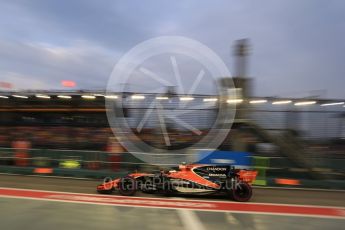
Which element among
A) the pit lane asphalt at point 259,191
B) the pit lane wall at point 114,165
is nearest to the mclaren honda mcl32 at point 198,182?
the pit lane asphalt at point 259,191

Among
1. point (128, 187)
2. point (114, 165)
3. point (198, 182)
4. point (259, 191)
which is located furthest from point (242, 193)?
point (114, 165)

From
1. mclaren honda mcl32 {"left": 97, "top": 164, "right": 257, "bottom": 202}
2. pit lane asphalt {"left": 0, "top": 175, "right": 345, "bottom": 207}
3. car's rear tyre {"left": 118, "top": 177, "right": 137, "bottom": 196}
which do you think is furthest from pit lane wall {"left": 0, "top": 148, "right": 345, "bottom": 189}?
car's rear tyre {"left": 118, "top": 177, "right": 137, "bottom": 196}

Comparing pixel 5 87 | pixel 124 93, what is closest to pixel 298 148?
pixel 124 93

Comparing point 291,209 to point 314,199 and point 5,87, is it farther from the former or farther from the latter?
point 5,87

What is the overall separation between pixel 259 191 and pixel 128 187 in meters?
4.33

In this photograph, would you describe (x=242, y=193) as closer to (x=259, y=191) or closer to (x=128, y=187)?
(x=259, y=191)

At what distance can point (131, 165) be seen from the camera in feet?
46.9

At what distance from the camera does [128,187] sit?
1084 cm

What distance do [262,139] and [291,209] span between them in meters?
5.29

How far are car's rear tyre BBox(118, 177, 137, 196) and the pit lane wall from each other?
309 cm

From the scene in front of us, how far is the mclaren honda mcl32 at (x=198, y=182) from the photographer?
34.3 ft

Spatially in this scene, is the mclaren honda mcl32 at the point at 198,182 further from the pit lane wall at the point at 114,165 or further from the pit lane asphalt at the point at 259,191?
the pit lane wall at the point at 114,165

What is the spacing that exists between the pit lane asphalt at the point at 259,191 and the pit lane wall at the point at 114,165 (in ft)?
1.54

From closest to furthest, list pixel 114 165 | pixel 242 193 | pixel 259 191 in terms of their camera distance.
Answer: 1. pixel 242 193
2. pixel 259 191
3. pixel 114 165
